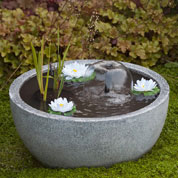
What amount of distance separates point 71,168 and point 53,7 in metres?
2.89

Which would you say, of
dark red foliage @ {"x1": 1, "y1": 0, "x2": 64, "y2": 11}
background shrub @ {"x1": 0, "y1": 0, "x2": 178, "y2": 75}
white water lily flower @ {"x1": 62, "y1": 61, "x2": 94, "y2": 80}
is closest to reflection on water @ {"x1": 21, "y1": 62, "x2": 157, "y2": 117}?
white water lily flower @ {"x1": 62, "y1": 61, "x2": 94, "y2": 80}

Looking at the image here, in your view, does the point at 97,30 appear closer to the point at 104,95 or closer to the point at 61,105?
the point at 104,95

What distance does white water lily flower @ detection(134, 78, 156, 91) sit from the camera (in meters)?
2.79

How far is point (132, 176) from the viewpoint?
257cm

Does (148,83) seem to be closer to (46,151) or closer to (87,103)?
(87,103)

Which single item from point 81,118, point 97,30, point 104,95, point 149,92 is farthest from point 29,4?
point 81,118

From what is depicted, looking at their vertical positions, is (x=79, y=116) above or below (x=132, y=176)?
above

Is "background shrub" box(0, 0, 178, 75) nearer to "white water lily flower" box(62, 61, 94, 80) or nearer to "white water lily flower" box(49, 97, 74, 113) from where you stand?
"white water lily flower" box(62, 61, 94, 80)

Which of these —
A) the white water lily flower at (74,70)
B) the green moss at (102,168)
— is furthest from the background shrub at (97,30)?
the white water lily flower at (74,70)

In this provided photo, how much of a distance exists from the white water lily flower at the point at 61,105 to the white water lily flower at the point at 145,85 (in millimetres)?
612

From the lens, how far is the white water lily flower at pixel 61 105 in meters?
2.47

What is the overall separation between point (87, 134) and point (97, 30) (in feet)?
8.62

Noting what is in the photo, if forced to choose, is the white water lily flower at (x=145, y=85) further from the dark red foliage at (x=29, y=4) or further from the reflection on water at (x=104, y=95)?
the dark red foliage at (x=29, y=4)

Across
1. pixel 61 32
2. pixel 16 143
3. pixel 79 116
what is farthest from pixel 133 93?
pixel 61 32
